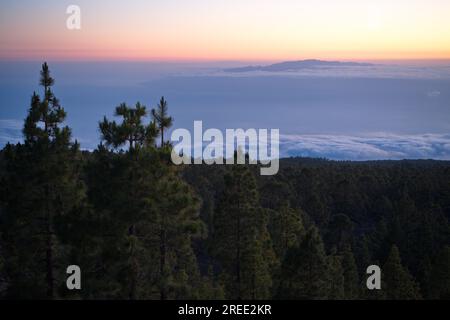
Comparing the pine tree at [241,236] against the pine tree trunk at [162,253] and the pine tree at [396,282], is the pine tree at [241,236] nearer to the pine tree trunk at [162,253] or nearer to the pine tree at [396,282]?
the pine tree trunk at [162,253]

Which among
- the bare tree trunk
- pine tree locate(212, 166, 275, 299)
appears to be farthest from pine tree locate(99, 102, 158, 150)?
pine tree locate(212, 166, 275, 299)

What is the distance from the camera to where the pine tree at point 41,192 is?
16.0 meters

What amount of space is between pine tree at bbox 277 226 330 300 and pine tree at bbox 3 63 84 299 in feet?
27.0

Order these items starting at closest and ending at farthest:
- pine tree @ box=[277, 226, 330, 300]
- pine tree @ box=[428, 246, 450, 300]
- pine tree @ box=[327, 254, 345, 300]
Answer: pine tree @ box=[277, 226, 330, 300] → pine tree @ box=[327, 254, 345, 300] → pine tree @ box=[428, 246, 450, 300]

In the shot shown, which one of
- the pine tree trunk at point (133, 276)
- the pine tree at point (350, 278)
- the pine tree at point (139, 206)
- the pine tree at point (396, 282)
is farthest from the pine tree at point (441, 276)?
the pine tree trunk at point (133, 276)

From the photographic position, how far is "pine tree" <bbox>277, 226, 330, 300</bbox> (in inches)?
698

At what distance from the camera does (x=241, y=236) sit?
2048 cm

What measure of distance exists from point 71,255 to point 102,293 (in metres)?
1.50

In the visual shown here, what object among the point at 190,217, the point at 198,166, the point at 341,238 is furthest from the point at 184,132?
the point at 198,166

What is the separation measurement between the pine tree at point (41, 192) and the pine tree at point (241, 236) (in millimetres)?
6586

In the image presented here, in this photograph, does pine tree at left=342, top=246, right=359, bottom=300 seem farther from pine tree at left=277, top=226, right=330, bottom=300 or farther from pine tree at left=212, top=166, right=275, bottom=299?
pine tree at left=277, top=226, right=330, bottom=300

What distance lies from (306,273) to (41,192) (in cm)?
1008

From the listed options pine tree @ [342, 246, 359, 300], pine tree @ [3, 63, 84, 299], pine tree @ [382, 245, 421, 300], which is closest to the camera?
pine tree @ [3, 63, 84, 299]

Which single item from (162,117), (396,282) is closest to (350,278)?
(396,282)
